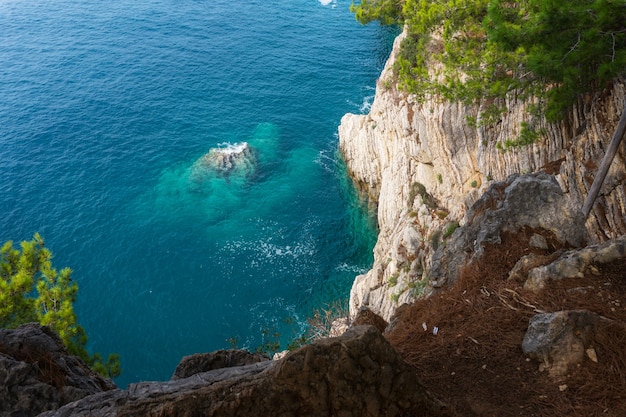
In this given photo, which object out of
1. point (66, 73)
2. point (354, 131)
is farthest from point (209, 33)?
point (354, 131)

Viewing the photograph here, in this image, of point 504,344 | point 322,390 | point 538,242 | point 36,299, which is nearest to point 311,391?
point 322,390

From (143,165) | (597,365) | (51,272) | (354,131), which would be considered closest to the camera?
(597,365)

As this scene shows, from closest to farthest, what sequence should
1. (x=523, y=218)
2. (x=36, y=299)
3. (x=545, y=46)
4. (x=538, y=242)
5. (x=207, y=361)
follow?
1. (x=207, y=361)
2. (x=538, y=242)
3. (x=523, y=218)
4. (x=545, y=46)
5. (x=36, y=299)

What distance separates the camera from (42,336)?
1338 centimetres

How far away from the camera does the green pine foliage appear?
65.5 feet

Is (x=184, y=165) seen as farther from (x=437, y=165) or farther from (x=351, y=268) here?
(x=437, y=165)

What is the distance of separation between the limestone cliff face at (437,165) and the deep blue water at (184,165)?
5.71 metres

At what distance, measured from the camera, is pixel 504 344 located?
472 inches

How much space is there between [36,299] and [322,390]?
16.6m

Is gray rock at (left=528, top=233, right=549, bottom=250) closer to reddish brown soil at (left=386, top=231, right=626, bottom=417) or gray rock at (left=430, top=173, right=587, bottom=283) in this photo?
reddish brown soil at (left=386, top=231, right=626, bottom=417)

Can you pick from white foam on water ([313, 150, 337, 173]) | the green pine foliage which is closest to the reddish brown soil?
the green pine foliage

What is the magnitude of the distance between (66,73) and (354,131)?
150 ft

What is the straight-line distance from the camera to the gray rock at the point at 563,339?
10.7 meters

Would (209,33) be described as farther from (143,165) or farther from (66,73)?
(143,165)
